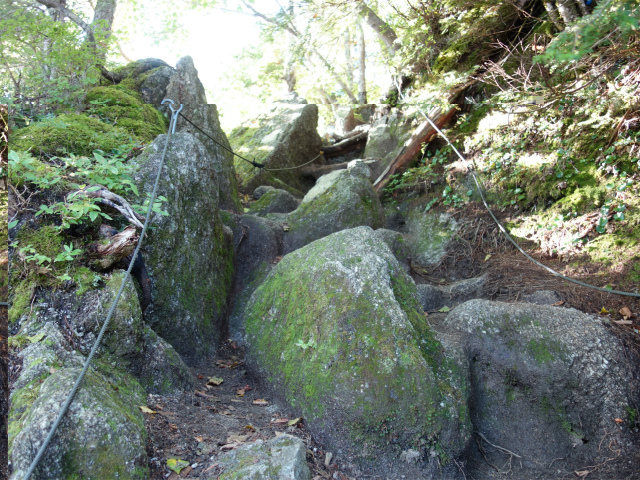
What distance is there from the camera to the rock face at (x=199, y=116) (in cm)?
677

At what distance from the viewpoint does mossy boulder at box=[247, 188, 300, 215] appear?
7250mm

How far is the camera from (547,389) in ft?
12.4

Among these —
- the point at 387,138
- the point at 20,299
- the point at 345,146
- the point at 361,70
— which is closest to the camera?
the point at 20,299

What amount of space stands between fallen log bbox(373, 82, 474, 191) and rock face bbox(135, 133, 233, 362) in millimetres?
4268

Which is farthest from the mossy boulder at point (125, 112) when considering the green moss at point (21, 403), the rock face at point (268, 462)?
the rock face at point (268, 462)

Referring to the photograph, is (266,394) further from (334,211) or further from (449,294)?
(334,211)

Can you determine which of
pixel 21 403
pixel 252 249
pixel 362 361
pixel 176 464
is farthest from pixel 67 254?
pixel 252 249

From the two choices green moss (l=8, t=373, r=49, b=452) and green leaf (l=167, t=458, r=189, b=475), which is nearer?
green moss (l=8, t=373, r=49, b=452)

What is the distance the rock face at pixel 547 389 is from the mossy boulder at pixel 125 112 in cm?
481

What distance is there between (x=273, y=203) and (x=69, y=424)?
5375mm

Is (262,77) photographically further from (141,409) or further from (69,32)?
(141,409)

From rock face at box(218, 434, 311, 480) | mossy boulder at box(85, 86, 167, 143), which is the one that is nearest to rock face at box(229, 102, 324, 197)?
mossy boulder at box(85, 86, 167, 143)

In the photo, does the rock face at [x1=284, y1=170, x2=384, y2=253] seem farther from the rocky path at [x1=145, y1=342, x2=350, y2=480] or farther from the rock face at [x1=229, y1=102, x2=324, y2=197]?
the rocky path at [x1=145, y1=342, x2=350, y2=480]

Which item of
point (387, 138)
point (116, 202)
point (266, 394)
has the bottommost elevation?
point (266, 394)
